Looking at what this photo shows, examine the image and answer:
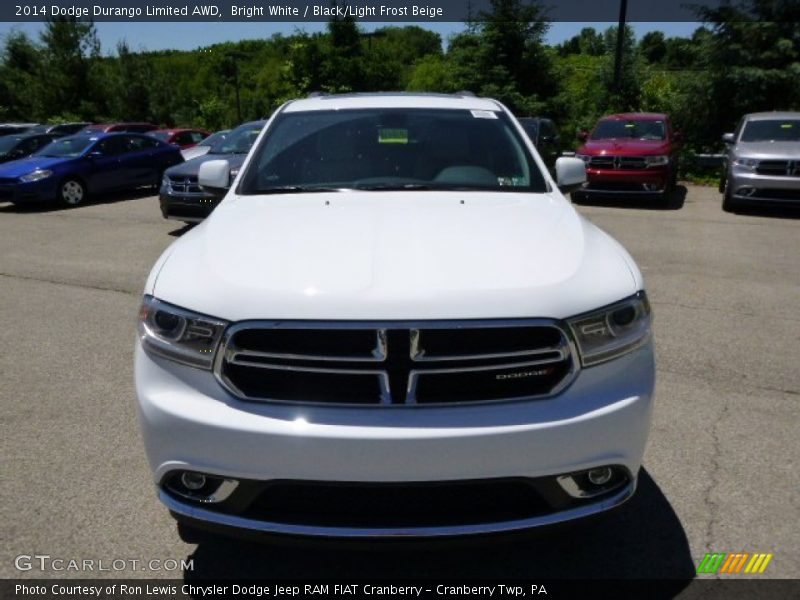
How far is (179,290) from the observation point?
246cm

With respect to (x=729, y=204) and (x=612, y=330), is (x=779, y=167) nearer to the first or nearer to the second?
(x=729, y=204)

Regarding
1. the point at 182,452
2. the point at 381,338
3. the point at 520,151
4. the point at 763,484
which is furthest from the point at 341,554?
the point at 520,151

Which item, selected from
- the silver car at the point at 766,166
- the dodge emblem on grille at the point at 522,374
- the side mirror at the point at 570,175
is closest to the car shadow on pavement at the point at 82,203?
the silver car at the point at 766,166

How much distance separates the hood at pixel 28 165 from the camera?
14125 mm

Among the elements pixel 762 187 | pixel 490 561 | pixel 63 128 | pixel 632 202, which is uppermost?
pixel 490 561

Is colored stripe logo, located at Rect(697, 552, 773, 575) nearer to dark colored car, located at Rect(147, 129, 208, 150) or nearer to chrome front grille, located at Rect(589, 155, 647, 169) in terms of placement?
chrome front grille, located at Rect(589, 155, 647, 169)

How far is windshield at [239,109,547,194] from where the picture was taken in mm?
3711

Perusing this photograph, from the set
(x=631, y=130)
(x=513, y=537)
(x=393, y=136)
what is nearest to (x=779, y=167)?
(x=631, y=130)

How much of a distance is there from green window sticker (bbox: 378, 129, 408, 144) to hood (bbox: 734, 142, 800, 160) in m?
9.70

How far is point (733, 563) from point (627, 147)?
1124 centimetres

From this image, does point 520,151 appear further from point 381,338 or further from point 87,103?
point 87,103

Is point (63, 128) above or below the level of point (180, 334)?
below

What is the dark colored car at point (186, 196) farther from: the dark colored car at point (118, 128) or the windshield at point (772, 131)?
the dark colored car at point (118, 128)

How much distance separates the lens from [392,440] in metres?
2.17
